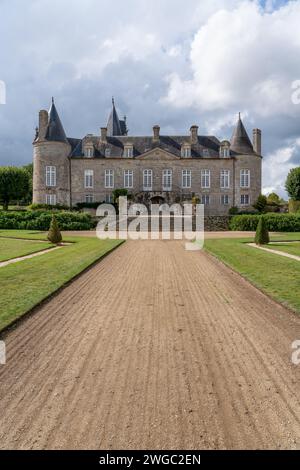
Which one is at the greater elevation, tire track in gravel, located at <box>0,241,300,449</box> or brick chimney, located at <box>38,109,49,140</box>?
brick chimney, located at <box>38,109,49,140</box>

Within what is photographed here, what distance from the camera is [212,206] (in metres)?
46.0

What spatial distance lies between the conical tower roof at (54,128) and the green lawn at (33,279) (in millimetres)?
32568

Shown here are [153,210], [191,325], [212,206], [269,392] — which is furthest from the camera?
[212,206]

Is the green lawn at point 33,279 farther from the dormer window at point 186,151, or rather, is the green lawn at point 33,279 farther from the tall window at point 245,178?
the tall window at point 245,178

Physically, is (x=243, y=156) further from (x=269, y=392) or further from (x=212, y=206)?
(x=269, y=392)

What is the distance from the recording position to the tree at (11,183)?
46.9 m

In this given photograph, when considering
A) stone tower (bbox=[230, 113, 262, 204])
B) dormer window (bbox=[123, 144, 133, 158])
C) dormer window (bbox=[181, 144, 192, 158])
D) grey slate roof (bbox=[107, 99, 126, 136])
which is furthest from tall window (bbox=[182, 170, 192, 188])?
grey slate roof (bbox=[107, 99, 126, 136])

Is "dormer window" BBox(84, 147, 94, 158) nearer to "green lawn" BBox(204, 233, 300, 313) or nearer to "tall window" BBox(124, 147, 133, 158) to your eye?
"tall window" BBox(124, 147, 133, 158)

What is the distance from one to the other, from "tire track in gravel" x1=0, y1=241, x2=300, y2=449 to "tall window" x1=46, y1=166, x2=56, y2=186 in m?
38.4

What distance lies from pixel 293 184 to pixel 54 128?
29710 millimetres

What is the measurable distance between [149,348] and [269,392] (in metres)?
1.76

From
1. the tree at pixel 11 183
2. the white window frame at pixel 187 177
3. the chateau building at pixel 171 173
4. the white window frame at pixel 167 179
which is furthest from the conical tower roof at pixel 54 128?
the white window frame at pixel 187 177

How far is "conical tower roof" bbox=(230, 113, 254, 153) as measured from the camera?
46.1 metres
